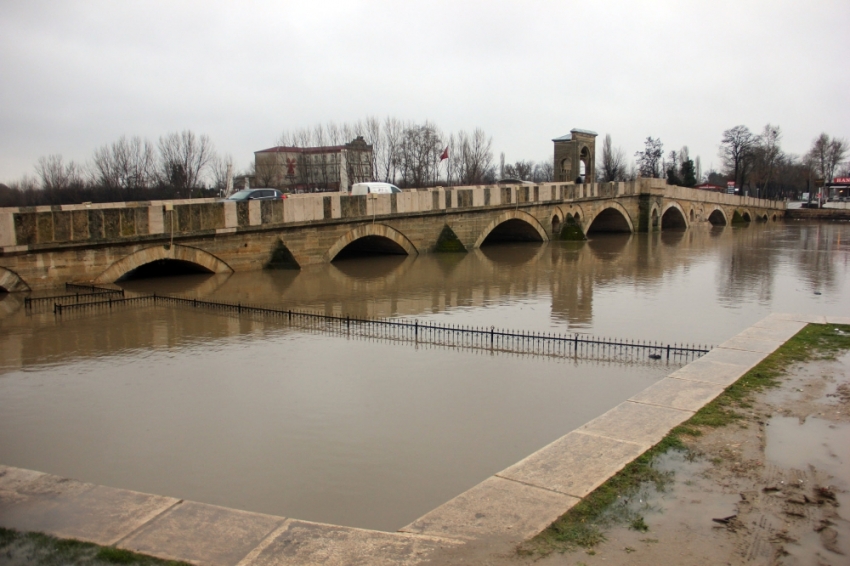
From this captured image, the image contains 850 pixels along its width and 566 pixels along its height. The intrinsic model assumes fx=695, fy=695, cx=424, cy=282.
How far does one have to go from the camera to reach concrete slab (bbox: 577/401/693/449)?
5812 mm

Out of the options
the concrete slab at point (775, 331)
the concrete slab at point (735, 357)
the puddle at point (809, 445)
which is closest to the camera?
the puddle at point (809, 445)

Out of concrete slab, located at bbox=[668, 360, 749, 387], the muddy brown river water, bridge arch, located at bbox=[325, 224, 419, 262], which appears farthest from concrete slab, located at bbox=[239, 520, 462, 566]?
bridge arch, located at bbox=[325, 224, 419, 262]

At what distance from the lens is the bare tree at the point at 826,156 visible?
8762cm

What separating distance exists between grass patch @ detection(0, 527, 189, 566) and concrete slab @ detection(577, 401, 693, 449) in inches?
141

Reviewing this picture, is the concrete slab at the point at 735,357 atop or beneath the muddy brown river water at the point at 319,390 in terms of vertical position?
atop

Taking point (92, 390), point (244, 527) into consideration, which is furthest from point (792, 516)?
point (92, 390)

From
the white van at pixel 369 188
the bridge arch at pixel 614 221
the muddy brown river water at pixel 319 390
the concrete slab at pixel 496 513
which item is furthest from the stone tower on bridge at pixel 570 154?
the concrete slab at pixel 496 513

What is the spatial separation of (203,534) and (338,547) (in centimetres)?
89

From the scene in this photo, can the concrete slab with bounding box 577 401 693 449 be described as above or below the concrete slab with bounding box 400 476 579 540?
above

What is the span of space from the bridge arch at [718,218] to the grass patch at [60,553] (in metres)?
56.6

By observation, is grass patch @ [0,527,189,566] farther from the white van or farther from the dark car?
the white van

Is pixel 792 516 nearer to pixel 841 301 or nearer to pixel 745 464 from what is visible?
pixel 745 464

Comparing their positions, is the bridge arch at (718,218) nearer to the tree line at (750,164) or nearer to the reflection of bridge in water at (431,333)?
the tree line at (750,164)

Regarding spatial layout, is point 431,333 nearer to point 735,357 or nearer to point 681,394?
point 735,357
